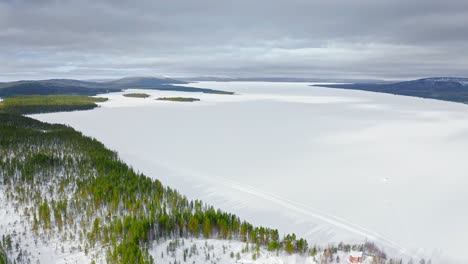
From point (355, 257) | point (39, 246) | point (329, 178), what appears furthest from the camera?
point (329, 178)

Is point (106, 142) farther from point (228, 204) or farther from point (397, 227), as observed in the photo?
point (397, 227)

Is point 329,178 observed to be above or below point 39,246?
above

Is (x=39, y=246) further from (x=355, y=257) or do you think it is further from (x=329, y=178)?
(x=329, y=178)

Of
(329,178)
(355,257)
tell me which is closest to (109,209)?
(355,257)

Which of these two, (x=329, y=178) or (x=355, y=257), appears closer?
(x=355, y=257)

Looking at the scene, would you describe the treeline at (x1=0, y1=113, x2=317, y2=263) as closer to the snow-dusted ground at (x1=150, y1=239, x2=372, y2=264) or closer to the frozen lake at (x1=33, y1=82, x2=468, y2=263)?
the snow-dusted ground at (x1=150, y1=239, x2=372, y2=264)

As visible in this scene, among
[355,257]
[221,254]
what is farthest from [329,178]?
[221,254]

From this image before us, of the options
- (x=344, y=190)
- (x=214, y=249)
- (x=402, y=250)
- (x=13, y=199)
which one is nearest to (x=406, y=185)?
(x=344, y=190)

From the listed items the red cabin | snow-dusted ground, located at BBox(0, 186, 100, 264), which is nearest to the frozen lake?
the red cabin

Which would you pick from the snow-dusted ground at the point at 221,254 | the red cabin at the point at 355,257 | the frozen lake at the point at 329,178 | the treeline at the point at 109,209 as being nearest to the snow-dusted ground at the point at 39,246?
the treeline at the point at 109,209

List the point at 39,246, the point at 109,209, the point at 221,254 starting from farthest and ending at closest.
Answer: the point at 109,209
the point at 39,246
the point at 221,254
